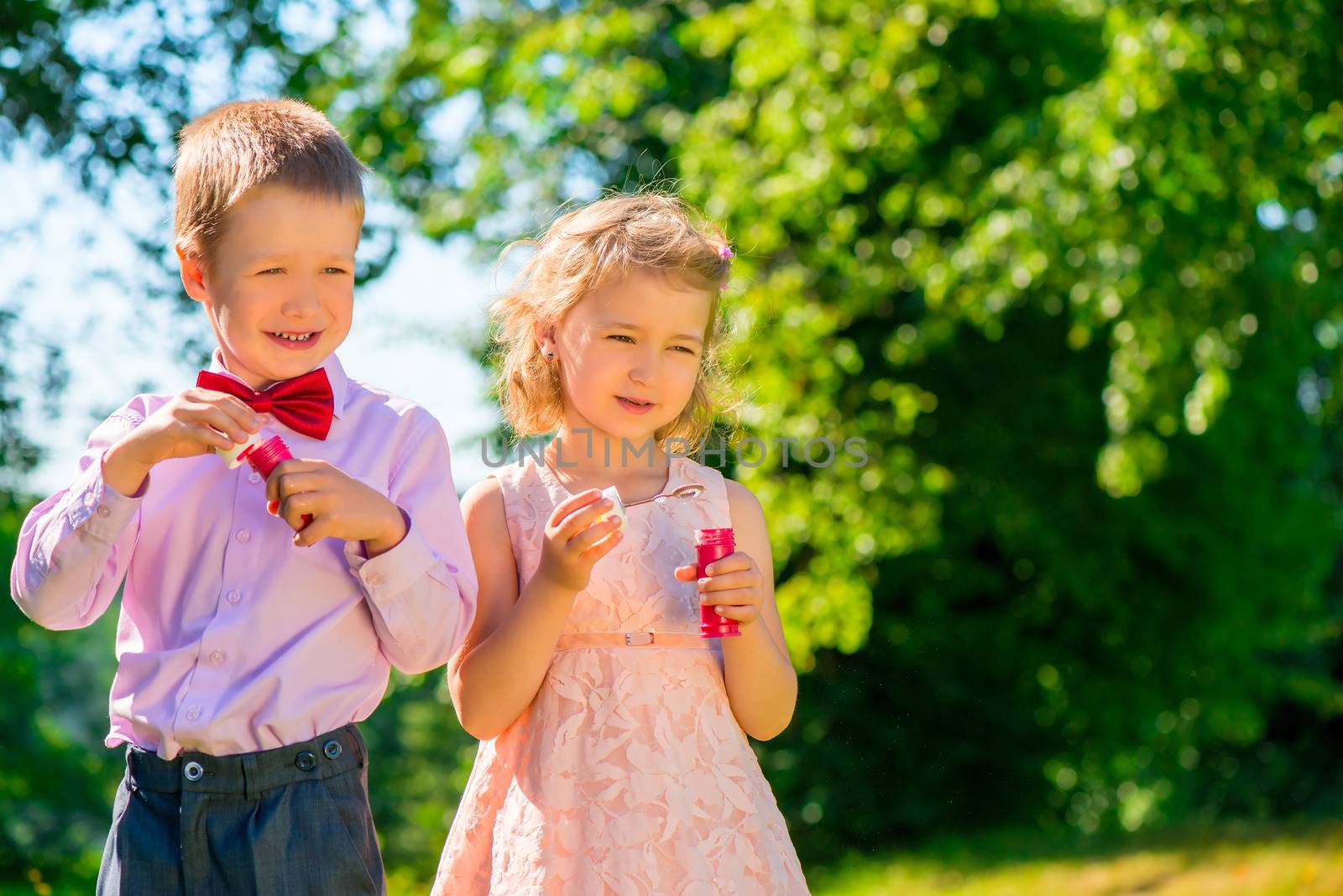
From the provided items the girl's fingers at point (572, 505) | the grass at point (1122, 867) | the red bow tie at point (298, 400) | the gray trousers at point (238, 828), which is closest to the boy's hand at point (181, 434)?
the red bow tie at point (298, 400)

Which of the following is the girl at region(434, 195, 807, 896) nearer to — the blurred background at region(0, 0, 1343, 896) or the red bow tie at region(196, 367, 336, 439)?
the red bow tie at region(196, 367, 336, 439)

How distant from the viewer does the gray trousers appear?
219 centimetres

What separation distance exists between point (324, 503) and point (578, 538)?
1.75 feet

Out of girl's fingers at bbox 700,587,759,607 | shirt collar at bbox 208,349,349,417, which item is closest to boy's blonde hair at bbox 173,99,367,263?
shirt collar at bbox 208,349,349,417

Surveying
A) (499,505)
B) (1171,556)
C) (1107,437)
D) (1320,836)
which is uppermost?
(1107,437)

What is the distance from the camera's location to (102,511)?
7.16ft

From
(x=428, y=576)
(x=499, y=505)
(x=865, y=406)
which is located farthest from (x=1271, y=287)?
(x=428, y=576)

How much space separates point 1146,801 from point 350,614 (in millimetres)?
15115

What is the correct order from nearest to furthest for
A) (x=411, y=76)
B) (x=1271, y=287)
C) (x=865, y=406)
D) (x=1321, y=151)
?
(x=1321, y=151)
(x=1271, y=287)
(x=865, y=406)
(x=411, y=76)

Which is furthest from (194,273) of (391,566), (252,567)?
(391,566)

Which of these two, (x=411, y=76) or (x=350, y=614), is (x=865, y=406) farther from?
(x=350, y=614)

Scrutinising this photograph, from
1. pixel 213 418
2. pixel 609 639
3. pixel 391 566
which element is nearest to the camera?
pixel 213 418

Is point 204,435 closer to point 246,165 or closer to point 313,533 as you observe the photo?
point 313,533

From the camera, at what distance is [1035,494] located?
36.3 feet
